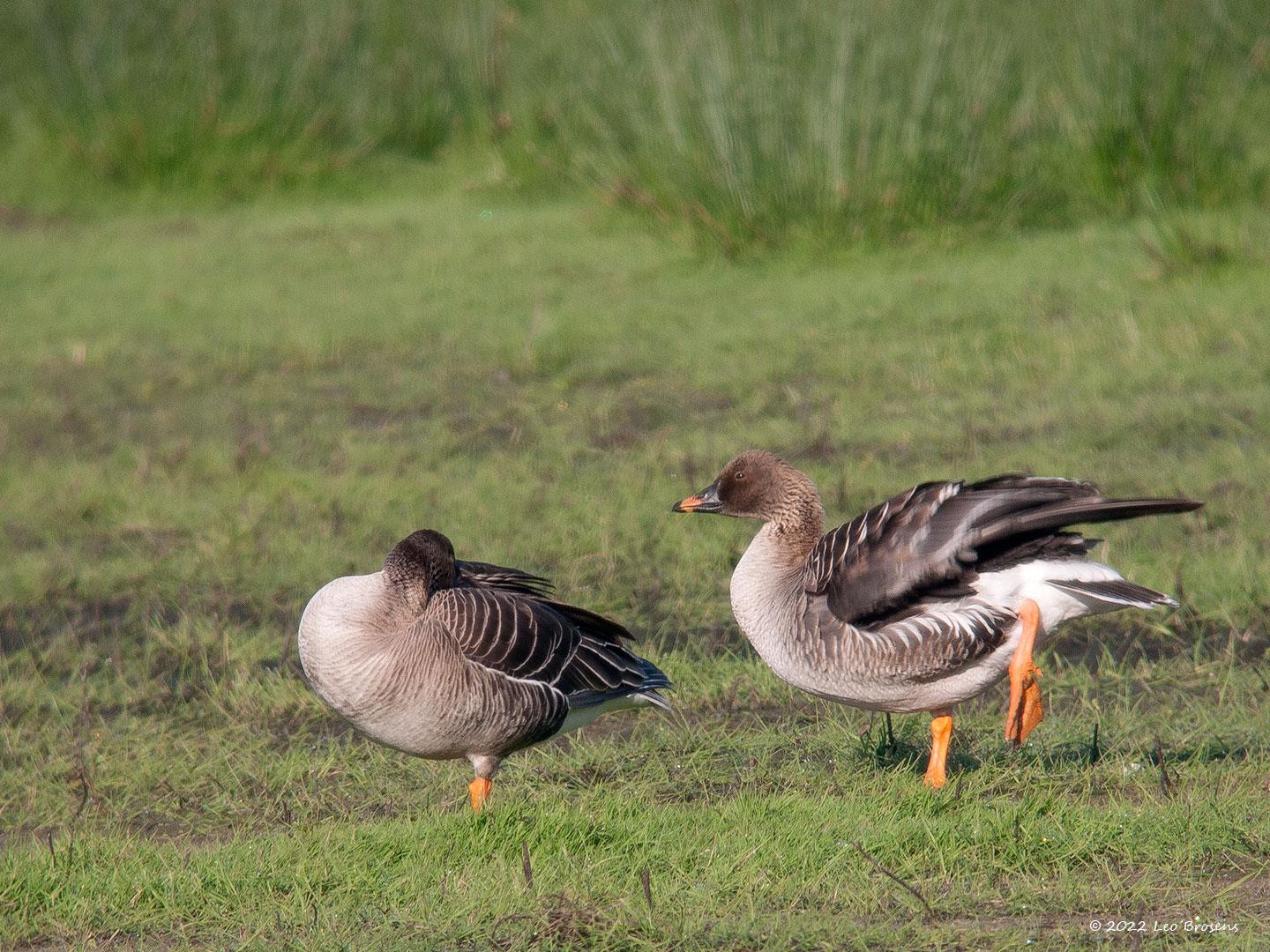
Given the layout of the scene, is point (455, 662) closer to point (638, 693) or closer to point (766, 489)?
point (638, 693)

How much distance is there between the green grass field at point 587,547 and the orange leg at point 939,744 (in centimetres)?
9

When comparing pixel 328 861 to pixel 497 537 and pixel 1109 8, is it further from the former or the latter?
pixel 1109 8

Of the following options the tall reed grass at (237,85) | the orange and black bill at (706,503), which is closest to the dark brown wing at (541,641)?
the orange and black bill at (706,503)

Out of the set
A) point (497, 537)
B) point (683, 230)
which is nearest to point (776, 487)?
point (497, 537)

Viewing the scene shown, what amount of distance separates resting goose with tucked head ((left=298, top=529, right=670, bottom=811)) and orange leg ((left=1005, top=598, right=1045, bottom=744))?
3.80 feet

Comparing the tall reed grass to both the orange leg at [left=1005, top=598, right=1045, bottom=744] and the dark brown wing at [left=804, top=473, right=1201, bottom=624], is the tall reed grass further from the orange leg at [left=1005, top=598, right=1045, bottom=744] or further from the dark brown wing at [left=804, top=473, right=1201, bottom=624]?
the orange leg at [left=1005, top=598, right=1045, bottom=744]

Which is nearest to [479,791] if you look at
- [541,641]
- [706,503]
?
[541,641]

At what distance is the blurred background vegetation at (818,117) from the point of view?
1009cm

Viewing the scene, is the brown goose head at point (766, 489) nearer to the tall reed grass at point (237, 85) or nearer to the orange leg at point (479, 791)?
the orange leg at point (479, 791)

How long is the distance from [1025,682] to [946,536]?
1.51 ft

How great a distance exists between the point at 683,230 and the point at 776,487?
6066 millimetres

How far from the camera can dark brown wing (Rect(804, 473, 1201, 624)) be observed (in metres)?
4.12

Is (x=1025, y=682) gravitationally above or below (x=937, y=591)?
below

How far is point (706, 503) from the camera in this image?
522 centimetres
